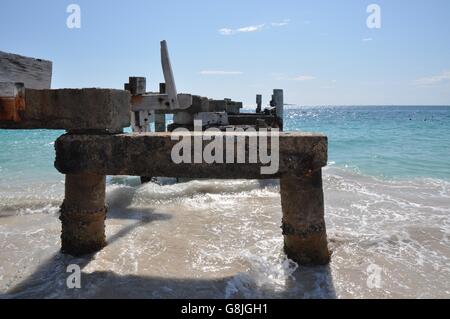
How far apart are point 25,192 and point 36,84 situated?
7253 millimetres

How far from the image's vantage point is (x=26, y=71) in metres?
3.46

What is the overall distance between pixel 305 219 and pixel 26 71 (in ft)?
10.2

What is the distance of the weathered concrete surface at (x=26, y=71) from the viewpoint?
316 centimetres

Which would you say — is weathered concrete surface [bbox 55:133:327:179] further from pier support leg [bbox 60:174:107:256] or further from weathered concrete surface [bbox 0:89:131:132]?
pier support leg [bbox 60:174:107:256]

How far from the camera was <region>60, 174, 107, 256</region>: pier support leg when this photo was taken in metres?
4.39

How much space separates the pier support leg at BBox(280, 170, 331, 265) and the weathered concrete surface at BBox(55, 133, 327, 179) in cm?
23

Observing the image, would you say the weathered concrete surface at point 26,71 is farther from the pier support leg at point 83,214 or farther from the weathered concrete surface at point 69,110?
the pier support leg at point 83,214

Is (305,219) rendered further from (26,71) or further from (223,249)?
(26,71)

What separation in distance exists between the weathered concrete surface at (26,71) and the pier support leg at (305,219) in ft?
8.50

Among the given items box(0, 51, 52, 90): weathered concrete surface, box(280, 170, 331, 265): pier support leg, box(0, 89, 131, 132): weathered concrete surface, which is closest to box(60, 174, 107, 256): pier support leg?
box(0, 89, 131, 132): weathered concrete surface

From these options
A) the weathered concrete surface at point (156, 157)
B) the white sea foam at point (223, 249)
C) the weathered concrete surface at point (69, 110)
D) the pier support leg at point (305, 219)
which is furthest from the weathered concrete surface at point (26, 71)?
the pier support leg at point (305, 219)

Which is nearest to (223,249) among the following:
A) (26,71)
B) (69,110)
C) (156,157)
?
(156,157)
